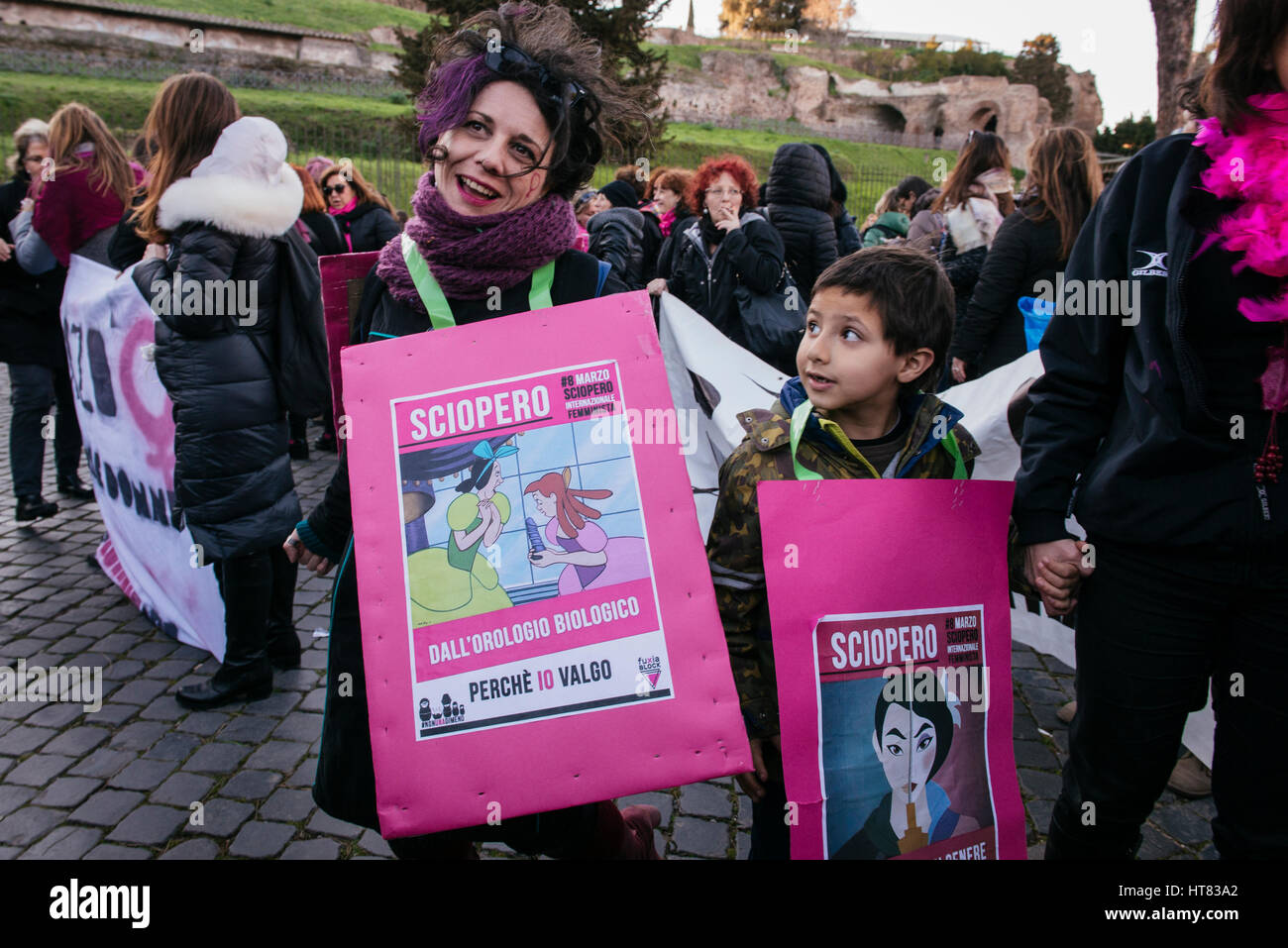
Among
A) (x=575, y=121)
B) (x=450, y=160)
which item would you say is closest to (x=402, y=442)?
(x=450, y=160)

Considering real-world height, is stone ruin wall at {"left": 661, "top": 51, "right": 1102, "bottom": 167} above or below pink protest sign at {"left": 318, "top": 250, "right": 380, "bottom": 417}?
above

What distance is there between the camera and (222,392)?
314 cm

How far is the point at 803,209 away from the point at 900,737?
396 cm

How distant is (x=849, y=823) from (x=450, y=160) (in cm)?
154

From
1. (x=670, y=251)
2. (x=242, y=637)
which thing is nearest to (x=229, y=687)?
(x=242, y=637)

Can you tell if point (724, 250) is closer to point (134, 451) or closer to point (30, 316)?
point (134, 451)

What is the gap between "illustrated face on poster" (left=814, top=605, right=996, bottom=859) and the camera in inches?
65.7

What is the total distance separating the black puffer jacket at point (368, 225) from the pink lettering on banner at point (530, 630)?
563 centimetres

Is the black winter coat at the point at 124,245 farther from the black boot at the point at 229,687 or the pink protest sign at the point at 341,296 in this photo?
the pink protest sign at the point at 341,296

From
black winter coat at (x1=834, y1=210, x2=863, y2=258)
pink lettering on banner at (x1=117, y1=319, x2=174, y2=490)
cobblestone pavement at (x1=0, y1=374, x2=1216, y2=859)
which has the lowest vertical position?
cobblestone pavement at (x1=0, y1=374, x2=1216, y2=859)

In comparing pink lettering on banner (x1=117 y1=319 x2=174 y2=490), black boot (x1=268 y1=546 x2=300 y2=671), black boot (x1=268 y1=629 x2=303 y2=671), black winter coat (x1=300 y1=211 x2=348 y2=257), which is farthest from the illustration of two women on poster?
black winter coat (x1=300 y1=211 x2=348 y2=257)

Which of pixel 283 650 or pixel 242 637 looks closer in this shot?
pixel 242 637

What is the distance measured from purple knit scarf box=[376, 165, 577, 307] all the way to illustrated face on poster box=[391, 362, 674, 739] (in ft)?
0.95

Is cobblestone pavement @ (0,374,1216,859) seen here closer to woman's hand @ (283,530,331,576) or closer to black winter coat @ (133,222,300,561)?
black winter coat @ (133,222,300,561)
